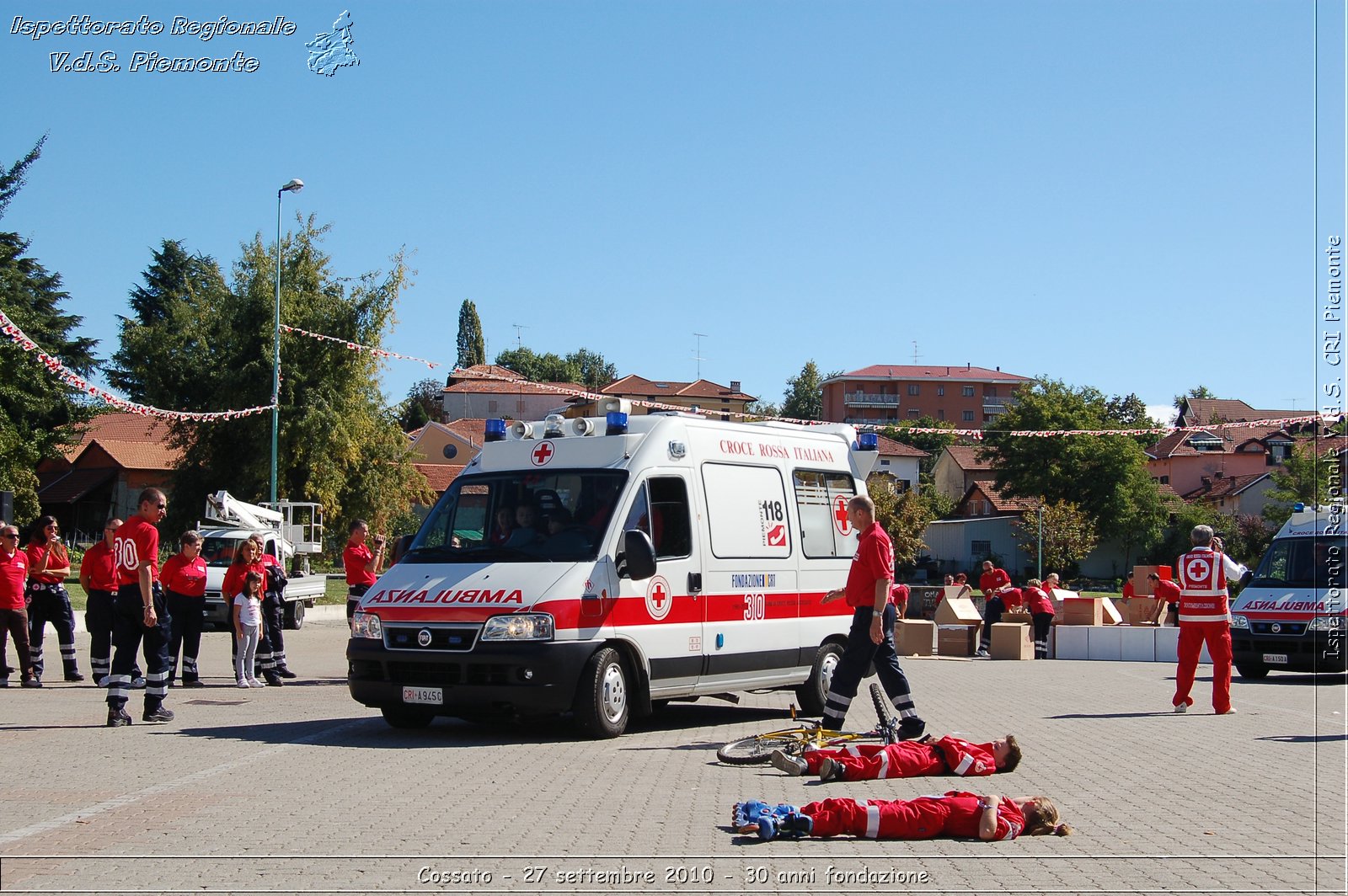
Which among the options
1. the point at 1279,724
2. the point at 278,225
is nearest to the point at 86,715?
the point at 1279,724

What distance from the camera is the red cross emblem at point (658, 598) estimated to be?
35.9ft

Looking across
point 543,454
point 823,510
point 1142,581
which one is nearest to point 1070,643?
point 1142,581

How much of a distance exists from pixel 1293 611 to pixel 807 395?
132862mm

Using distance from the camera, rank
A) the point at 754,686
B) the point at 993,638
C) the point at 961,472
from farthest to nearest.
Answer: the point at 961,472, the point at 993,638, the point at 754,686

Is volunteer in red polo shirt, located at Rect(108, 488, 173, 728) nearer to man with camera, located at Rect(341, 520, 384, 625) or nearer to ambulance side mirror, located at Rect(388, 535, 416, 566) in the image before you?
ambulance side mirror, located at Rect(388, 535, 416, 566)

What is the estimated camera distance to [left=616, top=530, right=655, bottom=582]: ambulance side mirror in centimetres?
1040

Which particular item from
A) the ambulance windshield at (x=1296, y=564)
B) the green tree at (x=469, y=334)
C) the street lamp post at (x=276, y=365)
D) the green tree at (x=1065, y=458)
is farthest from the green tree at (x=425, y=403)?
the ambulance windshield at (x=1296, y=564)

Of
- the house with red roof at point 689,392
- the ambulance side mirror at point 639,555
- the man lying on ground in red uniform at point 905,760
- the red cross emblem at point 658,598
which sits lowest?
the man lying on ground in red uniform at point 905,760

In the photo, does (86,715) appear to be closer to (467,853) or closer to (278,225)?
(467,853)

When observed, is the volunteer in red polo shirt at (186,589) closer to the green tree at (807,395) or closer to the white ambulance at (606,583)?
the white ambulance at (606,583)

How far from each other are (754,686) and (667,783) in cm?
366

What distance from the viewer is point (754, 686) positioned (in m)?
12.1

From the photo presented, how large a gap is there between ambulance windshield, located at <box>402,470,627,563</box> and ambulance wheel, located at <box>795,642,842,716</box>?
316cm

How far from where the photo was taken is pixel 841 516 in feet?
44.4
